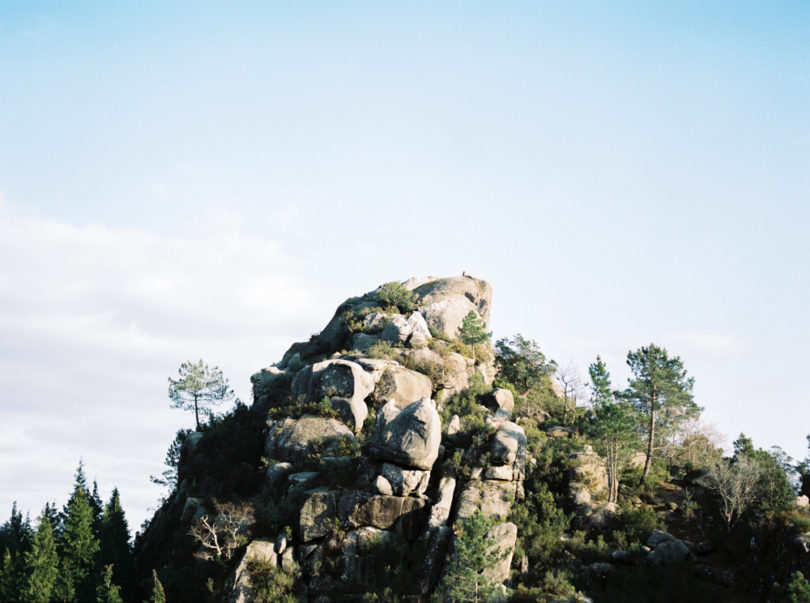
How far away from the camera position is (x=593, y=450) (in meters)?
49.2

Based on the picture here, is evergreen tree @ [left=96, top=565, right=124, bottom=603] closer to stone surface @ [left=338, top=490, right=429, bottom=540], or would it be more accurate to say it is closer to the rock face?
the rock face

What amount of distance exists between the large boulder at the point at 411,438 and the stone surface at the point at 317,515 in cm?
506

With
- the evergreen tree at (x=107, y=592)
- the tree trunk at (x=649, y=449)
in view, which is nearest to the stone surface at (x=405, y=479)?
the tree trunk at (x=649, y=449)

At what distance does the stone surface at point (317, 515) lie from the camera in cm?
4122

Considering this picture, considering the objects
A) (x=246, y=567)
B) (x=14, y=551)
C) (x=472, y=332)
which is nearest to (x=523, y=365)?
Answer: (x=472, y=332)

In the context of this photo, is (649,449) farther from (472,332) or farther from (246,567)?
(246,567)

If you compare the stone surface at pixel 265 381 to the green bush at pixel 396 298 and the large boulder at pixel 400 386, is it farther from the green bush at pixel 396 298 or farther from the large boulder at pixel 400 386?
the green bush at pixel 396 298

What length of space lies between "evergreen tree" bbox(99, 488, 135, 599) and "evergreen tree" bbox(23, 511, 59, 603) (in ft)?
12.8

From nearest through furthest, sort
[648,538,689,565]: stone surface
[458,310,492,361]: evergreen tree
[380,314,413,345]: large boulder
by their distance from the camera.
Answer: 1. [648,538,689,565]: stone surface
2. [380,314,413,345]: large boulder
3. [458,310,492,361]: evergreen tree

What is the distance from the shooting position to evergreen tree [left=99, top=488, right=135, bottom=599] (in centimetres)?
4738

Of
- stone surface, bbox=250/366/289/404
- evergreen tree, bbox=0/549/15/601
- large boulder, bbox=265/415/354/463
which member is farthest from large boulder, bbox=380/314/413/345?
evergreen tree, bbox=0/549/15/601

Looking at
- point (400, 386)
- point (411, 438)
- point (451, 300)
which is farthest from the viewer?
point (451, 300)

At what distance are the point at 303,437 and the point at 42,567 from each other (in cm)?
2170

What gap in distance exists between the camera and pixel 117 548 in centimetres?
5044
